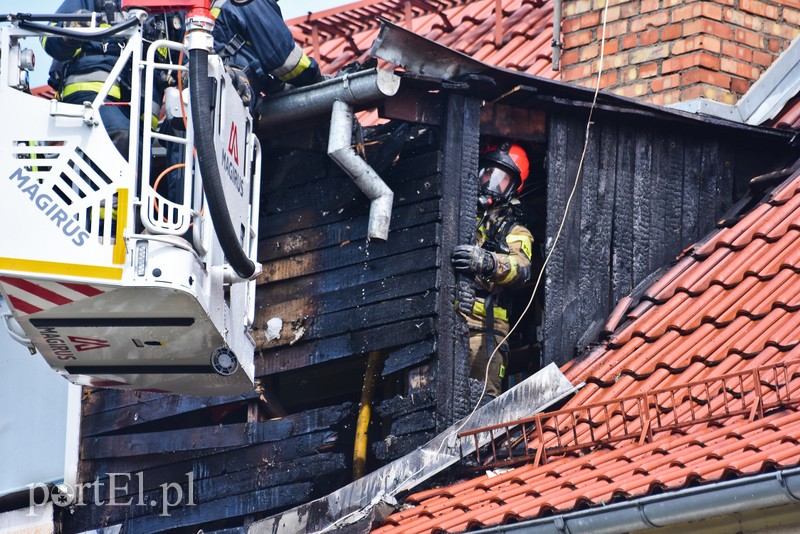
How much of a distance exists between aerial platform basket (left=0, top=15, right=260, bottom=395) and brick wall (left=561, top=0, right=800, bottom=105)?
3.34m

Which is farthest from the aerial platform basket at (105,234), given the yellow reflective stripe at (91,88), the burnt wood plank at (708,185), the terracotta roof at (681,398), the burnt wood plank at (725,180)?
the burnt wood plank at (725,180)

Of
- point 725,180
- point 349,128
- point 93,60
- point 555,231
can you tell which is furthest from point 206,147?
point 725,180

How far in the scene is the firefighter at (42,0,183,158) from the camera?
9.12 m

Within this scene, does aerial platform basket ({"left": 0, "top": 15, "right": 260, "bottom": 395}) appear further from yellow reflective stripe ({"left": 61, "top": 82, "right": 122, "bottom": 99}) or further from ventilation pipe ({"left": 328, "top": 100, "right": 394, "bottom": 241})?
ventilation pipe ({"left": 328, "top": 100, "right": 394, "bottom": 241})

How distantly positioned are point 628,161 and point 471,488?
8.09 ft

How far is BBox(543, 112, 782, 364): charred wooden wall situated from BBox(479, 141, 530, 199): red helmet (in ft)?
0.62

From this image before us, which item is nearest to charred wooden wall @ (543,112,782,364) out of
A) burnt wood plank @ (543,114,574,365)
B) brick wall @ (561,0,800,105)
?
burnt wood plank @ (543,114,574,365)

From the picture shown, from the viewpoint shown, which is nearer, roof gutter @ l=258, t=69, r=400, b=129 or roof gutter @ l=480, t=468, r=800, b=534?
roof gutter @ l=480, t=468, r=800, b=534

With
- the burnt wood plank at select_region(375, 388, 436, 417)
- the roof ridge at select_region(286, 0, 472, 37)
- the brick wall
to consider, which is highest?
the roof ridge at select_region(286, 0, 472, 37)

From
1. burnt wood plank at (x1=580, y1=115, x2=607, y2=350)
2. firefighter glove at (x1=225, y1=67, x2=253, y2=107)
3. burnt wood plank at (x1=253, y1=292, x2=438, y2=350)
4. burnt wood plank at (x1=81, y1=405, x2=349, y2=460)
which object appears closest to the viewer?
firefighter glove at (x1=225, y1=67, x2=253, y2=107)

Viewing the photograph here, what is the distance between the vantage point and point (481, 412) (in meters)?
9.79

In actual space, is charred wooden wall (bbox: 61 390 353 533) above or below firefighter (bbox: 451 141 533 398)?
below

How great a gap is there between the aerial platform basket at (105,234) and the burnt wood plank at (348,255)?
136cm

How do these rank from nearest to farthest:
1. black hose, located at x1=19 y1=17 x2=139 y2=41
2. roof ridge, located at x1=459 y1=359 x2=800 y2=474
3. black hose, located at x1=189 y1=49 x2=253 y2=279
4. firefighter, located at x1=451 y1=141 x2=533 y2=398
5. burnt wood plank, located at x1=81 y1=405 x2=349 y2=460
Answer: black hose, located at x1=189 y1=49 x2=253 y2=279 < black hose, located at x1=19 y1=17 x2=139 y2=41 < roof ridge, located at x1=459 y1=359 x2=800 y2=474 < firefighter, located at x1=451 y1=141 x2=533 y2=398 < burnt wood plank, located at x1=81 y1=405 x2=349 y2=460
